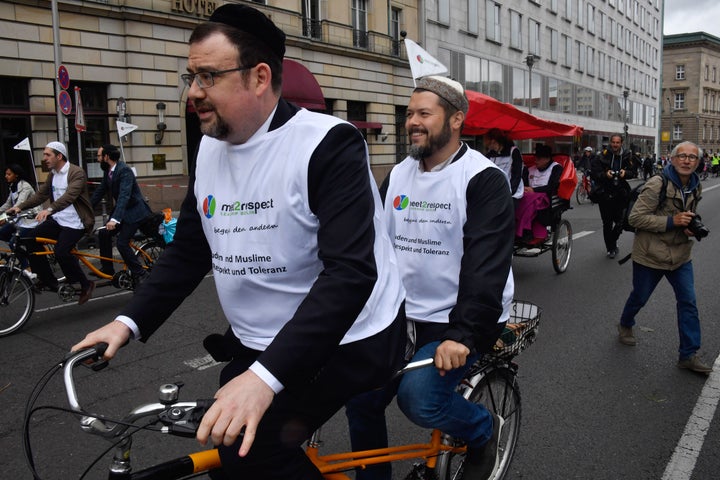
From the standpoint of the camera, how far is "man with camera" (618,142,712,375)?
15.9ft

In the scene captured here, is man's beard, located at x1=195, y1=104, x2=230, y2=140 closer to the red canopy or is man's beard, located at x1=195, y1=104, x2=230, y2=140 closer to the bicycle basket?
the bicycle basket

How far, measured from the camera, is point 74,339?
19.4ft

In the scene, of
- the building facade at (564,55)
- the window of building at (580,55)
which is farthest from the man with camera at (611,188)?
the window of building at (580,55)

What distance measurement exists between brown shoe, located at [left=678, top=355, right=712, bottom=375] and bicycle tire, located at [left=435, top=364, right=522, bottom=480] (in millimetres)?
2403

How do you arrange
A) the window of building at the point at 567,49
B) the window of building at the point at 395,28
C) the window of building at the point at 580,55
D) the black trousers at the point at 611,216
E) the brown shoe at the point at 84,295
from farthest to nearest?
the window of building at the point at 580,55 → the window of building at the point at 567,49 → the window of building at the point at 395,28 → the black trousers at the point at 611,216 → the brown shoe at the point at 84,295

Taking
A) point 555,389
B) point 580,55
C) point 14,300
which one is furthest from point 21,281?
point 580,55

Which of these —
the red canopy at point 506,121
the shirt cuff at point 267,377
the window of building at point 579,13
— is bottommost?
the shirt cuff at point 267,377

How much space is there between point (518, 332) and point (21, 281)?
555 centimetres

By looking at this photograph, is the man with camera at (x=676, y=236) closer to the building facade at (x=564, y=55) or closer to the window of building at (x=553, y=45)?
the building facade at (x=564, y=55)

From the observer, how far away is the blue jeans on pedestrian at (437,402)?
233 centimetres

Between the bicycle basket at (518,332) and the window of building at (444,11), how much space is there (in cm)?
2917

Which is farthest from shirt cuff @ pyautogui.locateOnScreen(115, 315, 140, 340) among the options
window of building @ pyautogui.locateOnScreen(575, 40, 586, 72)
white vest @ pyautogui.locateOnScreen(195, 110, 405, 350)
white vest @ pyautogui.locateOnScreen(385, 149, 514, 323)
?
window of building @ pyautogui.locateOnScreen(575, 40, 586, 72)

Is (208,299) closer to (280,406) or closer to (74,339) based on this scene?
(74,339)

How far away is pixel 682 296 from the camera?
4930 mm
